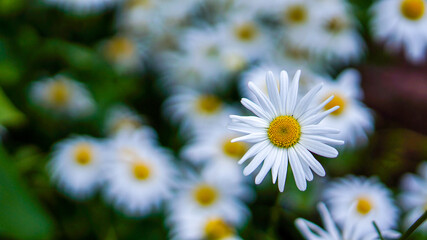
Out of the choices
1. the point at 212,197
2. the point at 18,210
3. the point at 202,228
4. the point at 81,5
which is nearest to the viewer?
the point at 18,210

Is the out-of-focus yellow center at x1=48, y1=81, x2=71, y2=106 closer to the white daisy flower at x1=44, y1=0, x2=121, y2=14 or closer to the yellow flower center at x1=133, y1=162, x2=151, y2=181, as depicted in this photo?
the white daisy flower at x1=44, y1=0, x2=121, y2=14

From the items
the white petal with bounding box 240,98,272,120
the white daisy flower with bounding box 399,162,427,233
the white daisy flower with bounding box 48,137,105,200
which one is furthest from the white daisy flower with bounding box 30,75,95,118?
A: the white petal with bounding box 240,98,272,120

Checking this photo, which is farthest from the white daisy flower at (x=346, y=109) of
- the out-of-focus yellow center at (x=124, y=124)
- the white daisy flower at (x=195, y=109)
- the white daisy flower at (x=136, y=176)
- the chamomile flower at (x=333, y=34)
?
the out-of-focus yellow center at (x=124, y=124)

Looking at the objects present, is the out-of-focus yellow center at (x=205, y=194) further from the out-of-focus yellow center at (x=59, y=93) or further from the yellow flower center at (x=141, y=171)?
the out-of-focus yellow center at (x=59, y=93)

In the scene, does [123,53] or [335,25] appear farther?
[123,53]

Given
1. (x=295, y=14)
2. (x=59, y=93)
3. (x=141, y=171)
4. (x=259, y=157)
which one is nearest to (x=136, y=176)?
(x=141, y=171)

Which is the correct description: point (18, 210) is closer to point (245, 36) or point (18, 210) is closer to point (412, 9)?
point (245, 36)


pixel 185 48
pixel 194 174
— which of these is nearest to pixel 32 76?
pixel 185 48
